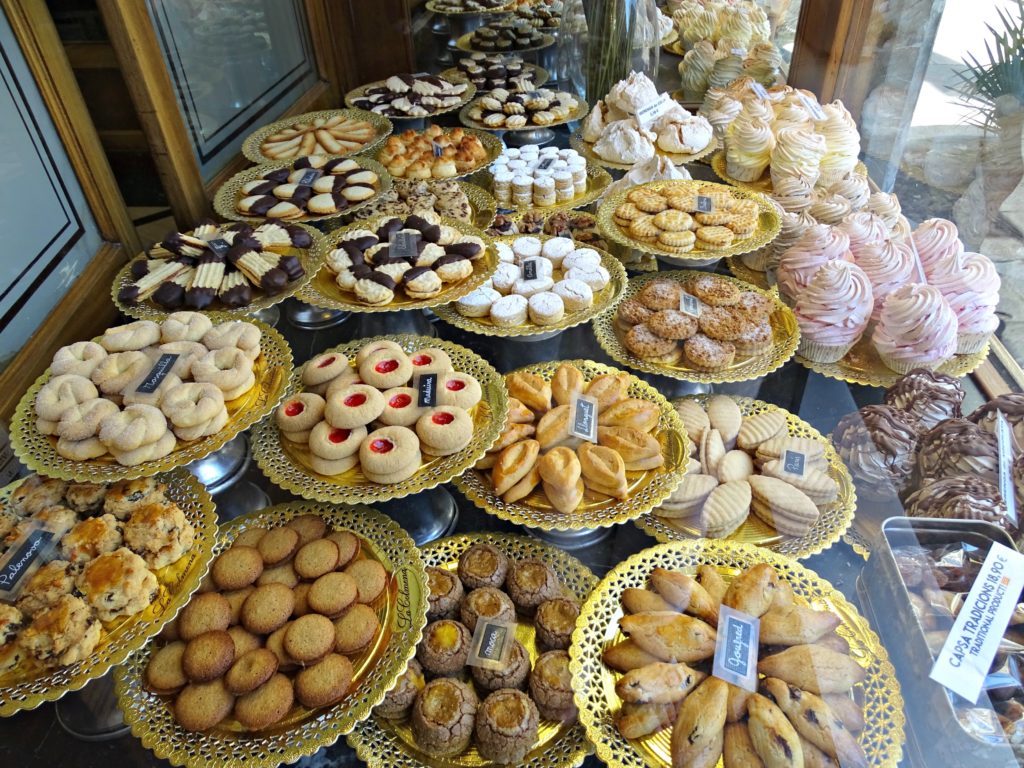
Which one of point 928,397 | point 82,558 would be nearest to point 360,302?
point 82,558

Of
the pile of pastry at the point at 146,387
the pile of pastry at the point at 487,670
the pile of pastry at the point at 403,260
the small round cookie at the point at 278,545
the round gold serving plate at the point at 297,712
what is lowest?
the pile of pastry at the point at 487,670

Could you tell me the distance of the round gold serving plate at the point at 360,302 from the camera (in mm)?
1979

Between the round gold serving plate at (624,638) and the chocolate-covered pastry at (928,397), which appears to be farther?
the chocolate-covered pastry at (928,397)

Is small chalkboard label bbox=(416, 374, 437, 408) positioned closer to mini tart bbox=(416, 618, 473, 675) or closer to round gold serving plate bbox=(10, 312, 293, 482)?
round gold serving plate bbox=(10, 312, 293, 482)

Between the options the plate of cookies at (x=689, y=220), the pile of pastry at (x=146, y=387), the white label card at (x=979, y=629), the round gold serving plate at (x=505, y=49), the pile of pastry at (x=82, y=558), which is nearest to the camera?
the white label card at (x=979, y=629)

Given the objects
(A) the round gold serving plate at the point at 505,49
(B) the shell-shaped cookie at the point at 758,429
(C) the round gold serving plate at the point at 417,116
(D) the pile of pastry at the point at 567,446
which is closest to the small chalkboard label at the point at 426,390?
(D) the pile of pastry at the point at 567,446

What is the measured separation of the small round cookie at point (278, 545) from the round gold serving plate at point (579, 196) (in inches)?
61.2

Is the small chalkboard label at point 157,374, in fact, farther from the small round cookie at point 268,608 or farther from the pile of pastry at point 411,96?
the pile of pastry at point 411,96

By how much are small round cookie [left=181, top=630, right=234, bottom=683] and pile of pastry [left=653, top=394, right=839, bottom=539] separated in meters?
0.96

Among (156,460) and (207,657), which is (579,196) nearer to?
(156,460)

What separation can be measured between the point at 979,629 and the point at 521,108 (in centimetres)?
284

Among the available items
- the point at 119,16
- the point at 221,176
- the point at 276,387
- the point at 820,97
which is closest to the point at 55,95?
the point at 119,16

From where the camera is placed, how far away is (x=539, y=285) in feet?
7.14

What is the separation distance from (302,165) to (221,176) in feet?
1.05
